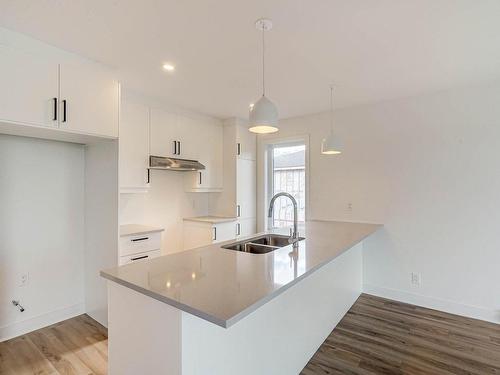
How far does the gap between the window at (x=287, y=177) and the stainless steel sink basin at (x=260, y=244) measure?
166cm

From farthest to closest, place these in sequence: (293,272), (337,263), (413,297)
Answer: (413,297) → (337,263) → (293,272)

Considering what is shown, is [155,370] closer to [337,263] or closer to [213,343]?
[213,343]

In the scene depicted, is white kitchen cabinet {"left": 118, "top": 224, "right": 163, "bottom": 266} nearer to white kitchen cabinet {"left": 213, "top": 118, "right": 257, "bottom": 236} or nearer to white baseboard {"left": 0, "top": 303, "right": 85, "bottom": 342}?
white baseboard {"left": 0, "top": 303, "right": 85, "bottom": 342}

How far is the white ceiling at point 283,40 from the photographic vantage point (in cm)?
165

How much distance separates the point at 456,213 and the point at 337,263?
58.5 inches

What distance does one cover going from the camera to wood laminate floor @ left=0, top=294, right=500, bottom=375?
2.07 m

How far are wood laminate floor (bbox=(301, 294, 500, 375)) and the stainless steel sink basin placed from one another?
939 millimetres

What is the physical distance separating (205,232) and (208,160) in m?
1.06

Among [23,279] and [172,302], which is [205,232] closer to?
[23,279]

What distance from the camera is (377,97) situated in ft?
10.6

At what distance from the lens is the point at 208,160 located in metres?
4.03

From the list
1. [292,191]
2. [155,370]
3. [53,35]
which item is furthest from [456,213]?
[53,35]

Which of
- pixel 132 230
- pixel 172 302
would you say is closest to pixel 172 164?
pixel 132 230

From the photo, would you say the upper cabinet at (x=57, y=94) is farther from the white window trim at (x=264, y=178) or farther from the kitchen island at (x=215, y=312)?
the white window trim at (x=264, y=178)
